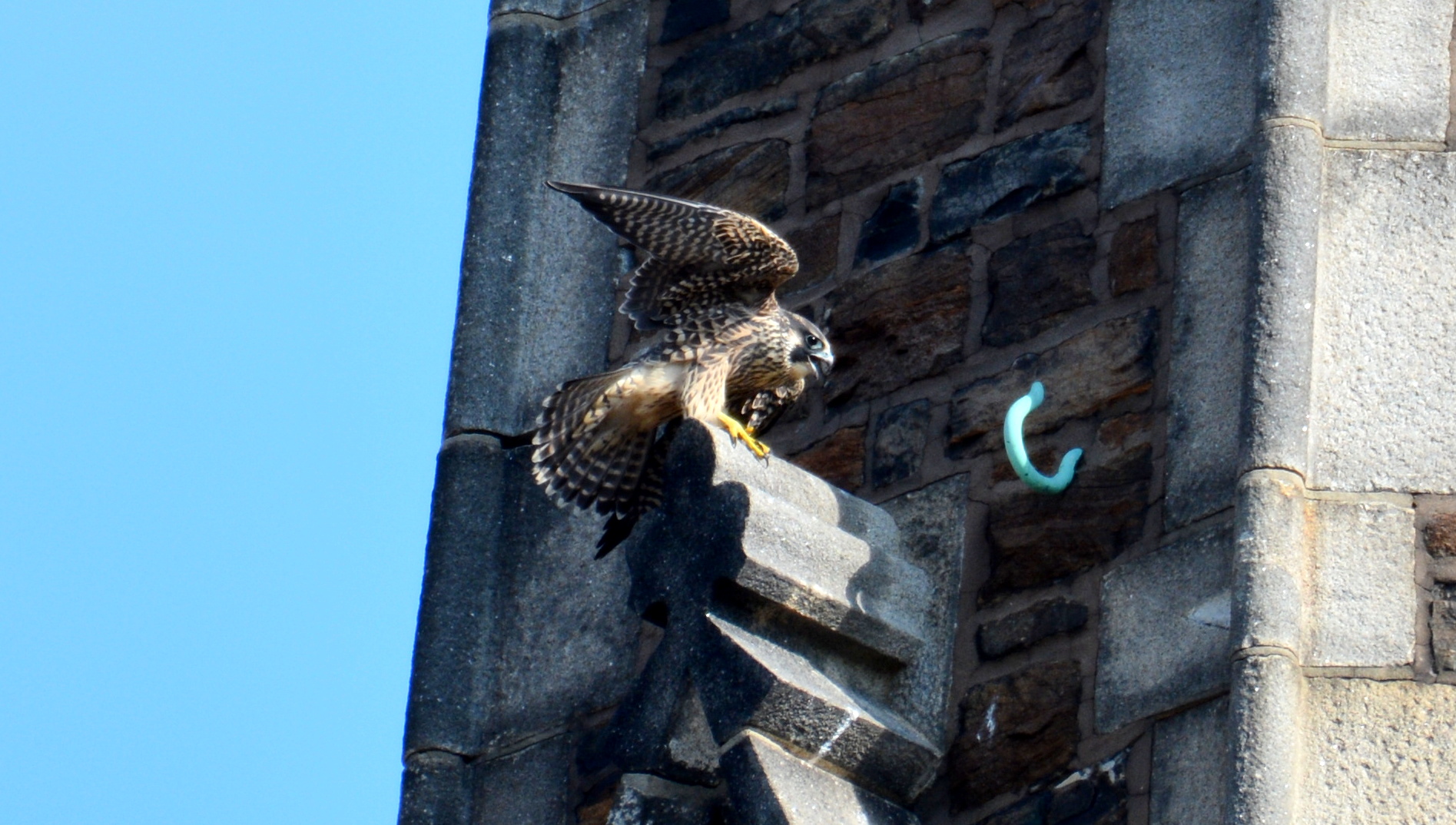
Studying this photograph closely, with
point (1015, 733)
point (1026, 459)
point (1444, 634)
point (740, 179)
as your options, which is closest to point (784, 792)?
point (1015, 733)

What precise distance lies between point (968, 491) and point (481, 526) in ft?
3.13

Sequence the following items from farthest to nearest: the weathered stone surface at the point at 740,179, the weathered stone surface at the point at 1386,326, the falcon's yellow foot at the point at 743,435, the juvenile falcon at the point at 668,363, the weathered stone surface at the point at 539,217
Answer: the weathered stone surface at the point at 539,217 → the weathered stone surface at the point at 740,179 → the juvenile falcon at the point at 668,363 → the falcon's yellow foot at the point at 743,435 → the weathered stone surface at the point at 1386,326

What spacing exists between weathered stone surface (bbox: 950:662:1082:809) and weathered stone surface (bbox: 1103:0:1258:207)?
2.54 feet

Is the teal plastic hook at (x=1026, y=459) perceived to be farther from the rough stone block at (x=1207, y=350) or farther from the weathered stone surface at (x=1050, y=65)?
the weathered stone surface at (x=1050, y=65)

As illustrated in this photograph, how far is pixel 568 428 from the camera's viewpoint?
15.0ft

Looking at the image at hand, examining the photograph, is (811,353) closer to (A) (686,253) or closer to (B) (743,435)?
(B) (743,435)

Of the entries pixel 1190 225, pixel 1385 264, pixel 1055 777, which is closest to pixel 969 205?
pixel 1190 225

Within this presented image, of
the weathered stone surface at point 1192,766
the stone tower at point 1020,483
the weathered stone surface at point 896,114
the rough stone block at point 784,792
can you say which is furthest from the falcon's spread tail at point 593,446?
the weathered stone surface at point 1192,766

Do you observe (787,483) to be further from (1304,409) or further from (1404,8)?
(1404,8)

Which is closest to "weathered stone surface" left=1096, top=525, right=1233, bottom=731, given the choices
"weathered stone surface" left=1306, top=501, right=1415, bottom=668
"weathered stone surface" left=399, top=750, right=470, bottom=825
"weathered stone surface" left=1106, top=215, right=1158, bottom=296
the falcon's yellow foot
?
"weathered stone surface" left=1306, top=501, right=1415, bottom=668

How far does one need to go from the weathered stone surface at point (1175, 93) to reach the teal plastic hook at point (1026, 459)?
0.40 metres

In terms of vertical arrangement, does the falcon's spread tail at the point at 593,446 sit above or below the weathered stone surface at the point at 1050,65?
below

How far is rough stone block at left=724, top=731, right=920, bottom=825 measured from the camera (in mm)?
3611

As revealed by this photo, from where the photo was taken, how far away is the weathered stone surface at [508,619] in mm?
4461
